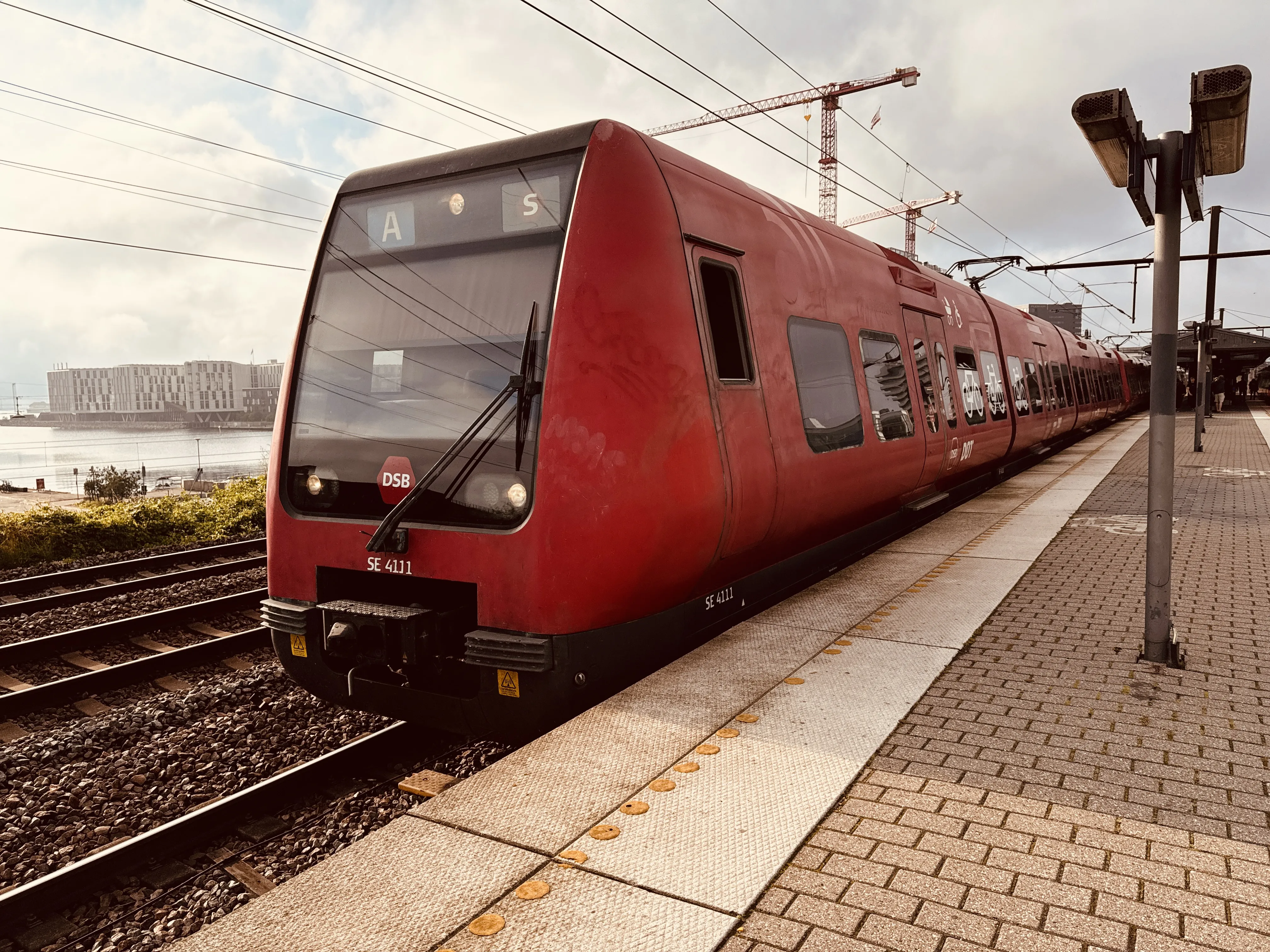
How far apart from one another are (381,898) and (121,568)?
9825 millimetres

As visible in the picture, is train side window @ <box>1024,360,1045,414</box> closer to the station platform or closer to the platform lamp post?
the station platform

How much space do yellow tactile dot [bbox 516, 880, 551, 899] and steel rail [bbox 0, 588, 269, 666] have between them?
572 centimetres

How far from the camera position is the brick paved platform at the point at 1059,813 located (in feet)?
7.59

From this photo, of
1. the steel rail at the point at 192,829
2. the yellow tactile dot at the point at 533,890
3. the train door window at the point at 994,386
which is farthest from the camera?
the train door window at the point at 994,386

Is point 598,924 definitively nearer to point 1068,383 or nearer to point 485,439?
point 485,439

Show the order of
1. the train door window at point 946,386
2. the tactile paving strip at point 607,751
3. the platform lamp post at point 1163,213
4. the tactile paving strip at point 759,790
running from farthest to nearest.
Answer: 1. the train door window at point 946,386
2. the platform lamp post at point 1163,213
3. the tactile paving strip at point 607,751
4. the tactile paving strip at point 759,790

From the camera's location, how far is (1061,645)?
16.2ft

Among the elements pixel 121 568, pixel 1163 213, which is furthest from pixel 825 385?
pixel 121 568

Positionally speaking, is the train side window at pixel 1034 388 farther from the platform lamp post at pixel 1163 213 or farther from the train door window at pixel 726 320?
the train door window at pixel 726 320

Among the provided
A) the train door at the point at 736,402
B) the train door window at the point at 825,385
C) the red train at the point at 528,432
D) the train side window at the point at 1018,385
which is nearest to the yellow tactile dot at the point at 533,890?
the red train at the point at 528,432

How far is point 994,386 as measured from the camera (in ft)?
39.5

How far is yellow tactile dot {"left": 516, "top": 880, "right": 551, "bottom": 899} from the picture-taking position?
2500 mm

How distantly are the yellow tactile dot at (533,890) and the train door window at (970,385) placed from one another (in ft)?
28.6

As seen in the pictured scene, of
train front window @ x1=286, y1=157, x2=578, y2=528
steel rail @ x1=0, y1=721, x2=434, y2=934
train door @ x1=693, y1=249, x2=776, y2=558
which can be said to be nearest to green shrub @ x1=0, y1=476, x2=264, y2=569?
train front window @ x1=286, y1=157, x2=578, y2=528
